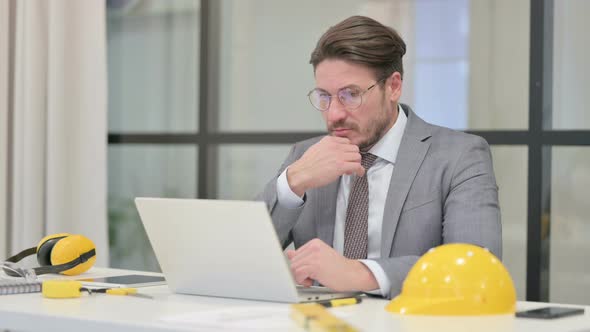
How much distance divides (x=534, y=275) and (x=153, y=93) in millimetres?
1907

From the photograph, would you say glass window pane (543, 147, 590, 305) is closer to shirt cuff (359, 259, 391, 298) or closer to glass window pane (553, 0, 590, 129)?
glass window pane (553, 0, 590, 129)

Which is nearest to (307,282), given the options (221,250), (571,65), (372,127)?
(221,250)

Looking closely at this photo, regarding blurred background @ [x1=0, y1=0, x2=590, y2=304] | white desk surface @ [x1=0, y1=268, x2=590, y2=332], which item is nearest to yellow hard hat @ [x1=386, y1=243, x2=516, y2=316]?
white desk surface @ [x1=0, y1=268, x2=590, y2=332]

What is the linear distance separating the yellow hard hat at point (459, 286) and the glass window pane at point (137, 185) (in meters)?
2.51

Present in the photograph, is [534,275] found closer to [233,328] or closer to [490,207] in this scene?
[490,207]

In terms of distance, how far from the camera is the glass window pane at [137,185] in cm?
411

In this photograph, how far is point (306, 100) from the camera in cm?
381

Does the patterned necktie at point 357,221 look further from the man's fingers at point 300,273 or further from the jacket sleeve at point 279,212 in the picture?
the man's fingers at point 300,273

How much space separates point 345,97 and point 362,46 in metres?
0.15

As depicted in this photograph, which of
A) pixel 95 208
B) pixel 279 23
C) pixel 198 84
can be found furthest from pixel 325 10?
pixel 95 208

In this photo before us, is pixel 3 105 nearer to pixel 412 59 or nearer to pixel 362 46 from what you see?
pixel 412 59

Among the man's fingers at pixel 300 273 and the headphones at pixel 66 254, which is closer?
the man's fingers at pixel 300 273

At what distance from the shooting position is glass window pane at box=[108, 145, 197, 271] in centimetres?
411

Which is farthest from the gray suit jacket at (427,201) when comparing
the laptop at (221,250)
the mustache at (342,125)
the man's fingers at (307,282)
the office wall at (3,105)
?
the office wall at (3,105)
